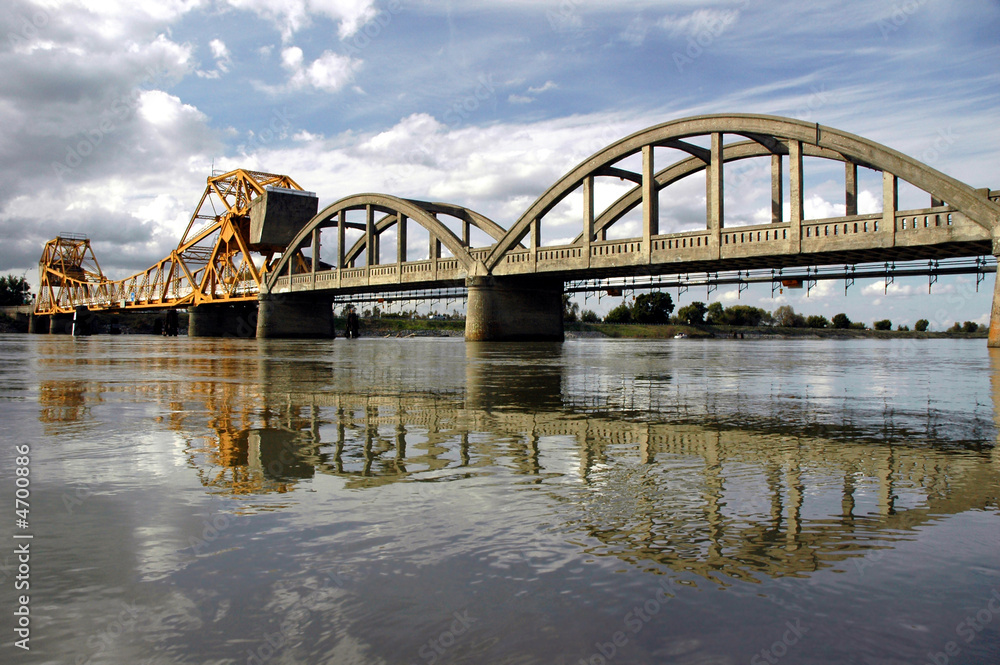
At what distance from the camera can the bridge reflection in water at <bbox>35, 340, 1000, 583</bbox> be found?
348 centimetres

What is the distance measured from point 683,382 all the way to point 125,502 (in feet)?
39.3

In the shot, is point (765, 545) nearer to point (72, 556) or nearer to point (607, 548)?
point (607, 548)

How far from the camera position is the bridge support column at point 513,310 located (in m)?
54.2

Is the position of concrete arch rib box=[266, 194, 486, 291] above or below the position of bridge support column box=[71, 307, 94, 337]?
above

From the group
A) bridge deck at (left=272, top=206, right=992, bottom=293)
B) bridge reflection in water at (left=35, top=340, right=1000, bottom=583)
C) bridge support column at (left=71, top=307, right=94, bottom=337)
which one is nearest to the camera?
bridge reflection in water at (left=35, top=340, right=1000, bottom=583)

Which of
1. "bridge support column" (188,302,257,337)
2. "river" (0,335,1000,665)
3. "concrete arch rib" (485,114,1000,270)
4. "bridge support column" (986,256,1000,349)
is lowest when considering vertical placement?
"river" (0,335,1000,665)

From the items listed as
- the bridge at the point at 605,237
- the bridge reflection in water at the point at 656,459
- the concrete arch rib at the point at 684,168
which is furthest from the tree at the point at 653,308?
the bridge reflection in water at the point at 656,459

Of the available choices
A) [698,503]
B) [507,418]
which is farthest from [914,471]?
[507,418]

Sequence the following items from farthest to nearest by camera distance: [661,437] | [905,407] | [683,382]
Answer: [683,382], [905,407], [661,437]

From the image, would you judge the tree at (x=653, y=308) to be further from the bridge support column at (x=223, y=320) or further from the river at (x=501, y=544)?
the river at (x=501, y=544)

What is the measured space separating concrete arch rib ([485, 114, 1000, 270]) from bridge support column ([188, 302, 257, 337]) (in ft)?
185

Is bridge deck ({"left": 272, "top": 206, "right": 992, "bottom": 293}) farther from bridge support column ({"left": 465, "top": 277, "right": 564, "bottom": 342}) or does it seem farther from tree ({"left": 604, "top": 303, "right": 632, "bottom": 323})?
tree ({"left": 604, "top": 303, "right": 632, "bottom": 323})

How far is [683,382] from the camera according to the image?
14430mm

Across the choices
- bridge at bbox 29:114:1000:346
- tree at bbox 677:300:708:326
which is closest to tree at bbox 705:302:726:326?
tree at bbox 677:300:708:326
